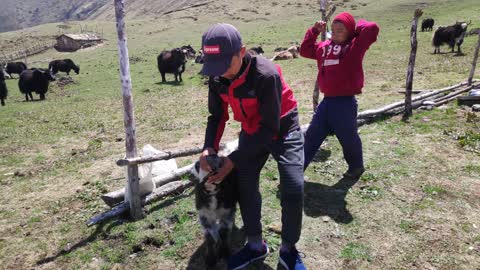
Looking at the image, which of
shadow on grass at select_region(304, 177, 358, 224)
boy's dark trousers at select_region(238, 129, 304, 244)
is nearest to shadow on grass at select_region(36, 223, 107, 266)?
boy's dark trousers at select_region(238, 129, 304, 244)

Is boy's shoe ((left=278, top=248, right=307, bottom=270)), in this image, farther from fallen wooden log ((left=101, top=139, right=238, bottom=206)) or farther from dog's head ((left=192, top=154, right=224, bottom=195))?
fallen wooden log ((left=101, top=139, right=238, bottom=206))

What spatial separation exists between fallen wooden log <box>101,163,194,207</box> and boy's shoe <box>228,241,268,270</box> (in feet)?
6.19

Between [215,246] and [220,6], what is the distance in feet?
184

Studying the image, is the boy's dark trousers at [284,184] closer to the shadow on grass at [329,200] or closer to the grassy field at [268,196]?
the grassy field at [268,196]

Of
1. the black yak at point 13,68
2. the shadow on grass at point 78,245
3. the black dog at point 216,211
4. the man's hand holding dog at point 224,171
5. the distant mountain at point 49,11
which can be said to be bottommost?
the shadow on grass at point 78,245

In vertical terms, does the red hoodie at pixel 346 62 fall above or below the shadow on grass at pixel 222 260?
above

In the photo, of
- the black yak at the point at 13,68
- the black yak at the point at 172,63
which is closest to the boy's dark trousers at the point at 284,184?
the black yak at the point at 172,63

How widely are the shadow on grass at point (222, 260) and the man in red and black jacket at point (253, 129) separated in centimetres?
8

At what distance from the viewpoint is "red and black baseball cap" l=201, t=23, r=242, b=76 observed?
101 inches

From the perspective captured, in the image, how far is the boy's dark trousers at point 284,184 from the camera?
116 inches

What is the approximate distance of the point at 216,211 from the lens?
3.23 m

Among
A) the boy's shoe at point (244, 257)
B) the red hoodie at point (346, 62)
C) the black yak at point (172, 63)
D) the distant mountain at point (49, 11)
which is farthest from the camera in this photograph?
the distant mountain at point (49, 11)

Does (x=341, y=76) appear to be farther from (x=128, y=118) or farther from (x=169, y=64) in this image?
(x=169, y=64)

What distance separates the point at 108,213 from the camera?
166 inches
